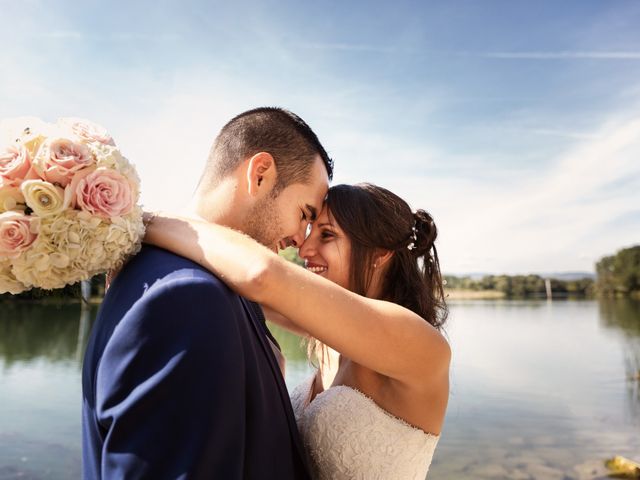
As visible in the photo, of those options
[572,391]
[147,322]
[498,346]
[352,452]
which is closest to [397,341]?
[352,452]

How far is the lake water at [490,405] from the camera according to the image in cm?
1340

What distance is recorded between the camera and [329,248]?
371cm

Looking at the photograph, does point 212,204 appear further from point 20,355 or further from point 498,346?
point 498,346

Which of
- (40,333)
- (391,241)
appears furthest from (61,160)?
(40,333)

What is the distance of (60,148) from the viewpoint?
1.88 m

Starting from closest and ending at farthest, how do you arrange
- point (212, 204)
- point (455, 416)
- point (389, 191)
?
point (212, 204) → point (389, 191) → point (455, 416)

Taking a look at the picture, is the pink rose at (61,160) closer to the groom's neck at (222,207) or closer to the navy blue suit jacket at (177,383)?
the navy blue suit jacket at (177,383)

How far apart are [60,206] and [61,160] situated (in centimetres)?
15

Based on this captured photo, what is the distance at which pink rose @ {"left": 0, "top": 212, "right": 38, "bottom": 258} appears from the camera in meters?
1.80

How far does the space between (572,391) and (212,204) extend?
24896mm

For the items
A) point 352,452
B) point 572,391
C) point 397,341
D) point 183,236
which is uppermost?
point 183,236

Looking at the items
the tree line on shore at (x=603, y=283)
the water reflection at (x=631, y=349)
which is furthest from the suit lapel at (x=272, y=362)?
the tree line on shore at (x=603, y=283)

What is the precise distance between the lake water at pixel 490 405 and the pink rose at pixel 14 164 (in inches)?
193

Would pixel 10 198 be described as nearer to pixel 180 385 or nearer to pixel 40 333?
pixel 180 385
